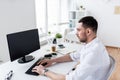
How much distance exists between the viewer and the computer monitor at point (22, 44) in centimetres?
154

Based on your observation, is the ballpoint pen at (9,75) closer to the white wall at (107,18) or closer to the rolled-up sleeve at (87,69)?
the rolled-up sleeve at (87,69)

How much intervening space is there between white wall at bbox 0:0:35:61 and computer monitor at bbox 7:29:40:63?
0.80 metres

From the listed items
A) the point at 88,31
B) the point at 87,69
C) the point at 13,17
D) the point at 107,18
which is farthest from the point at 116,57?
the point at 87,69

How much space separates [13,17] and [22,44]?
3.48 feet

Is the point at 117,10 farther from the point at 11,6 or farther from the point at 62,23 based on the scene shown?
the point at 11,6

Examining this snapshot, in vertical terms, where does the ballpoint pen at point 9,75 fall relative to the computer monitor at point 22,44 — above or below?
below

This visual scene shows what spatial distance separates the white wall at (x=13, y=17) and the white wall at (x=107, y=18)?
260 centimetres

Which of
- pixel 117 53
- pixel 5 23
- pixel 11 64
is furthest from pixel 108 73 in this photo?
pixel 117 53

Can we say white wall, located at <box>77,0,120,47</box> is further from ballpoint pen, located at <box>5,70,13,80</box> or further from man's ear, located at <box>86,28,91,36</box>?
ballpoint pen, located at <box>5,70,13,80</box>

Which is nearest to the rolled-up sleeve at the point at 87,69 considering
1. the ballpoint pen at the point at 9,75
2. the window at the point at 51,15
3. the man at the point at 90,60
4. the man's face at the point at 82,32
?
the man at the point at 90,60

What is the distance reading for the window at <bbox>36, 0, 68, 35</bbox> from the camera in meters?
3.72

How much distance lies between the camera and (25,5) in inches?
110

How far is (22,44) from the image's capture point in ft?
5.50

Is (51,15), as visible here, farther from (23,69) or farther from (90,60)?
(90,60)
